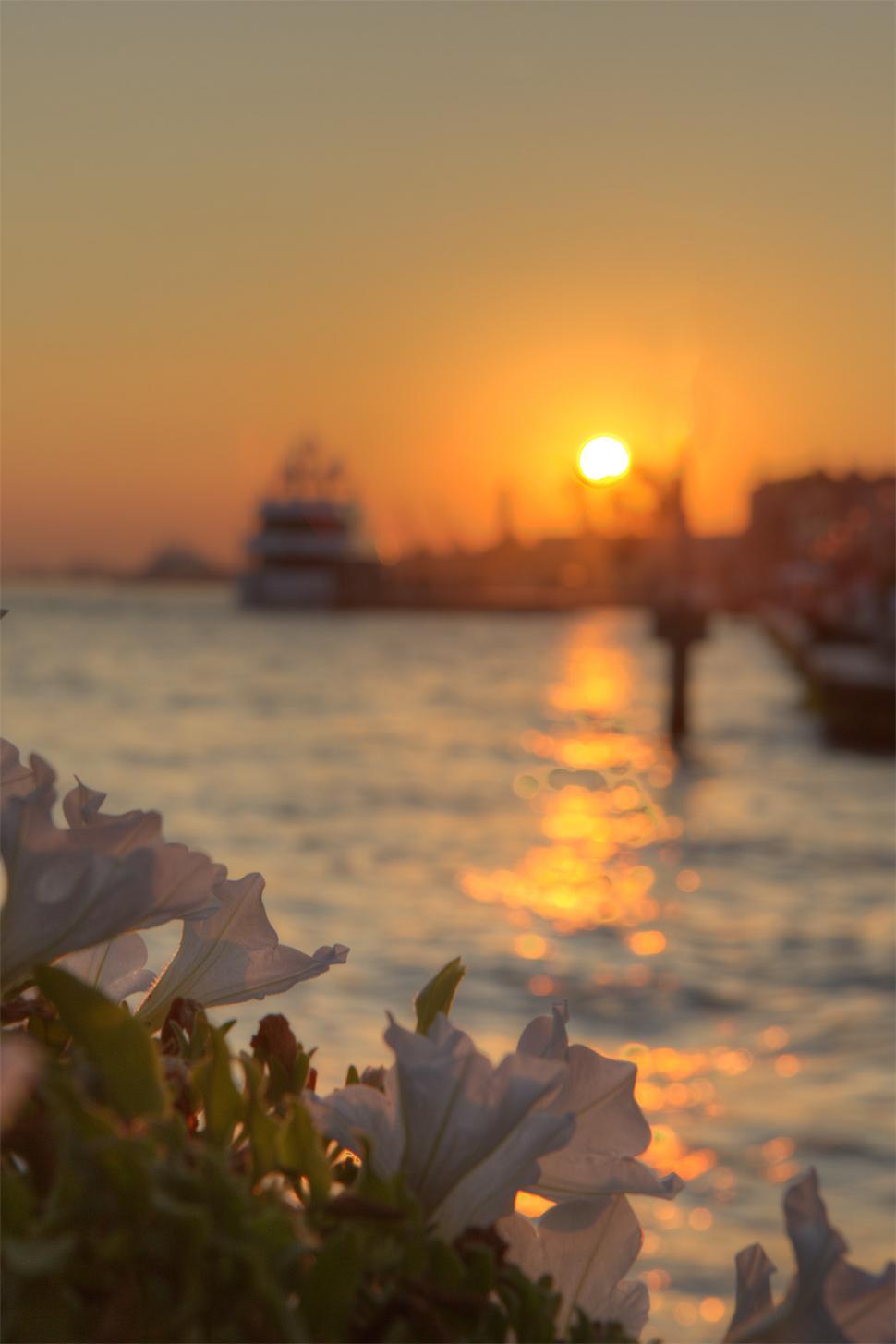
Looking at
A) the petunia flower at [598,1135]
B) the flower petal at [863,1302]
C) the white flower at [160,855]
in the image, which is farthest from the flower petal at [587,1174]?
the white flower at [160,855]

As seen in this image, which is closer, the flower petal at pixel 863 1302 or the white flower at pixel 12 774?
the flower petal at pixel 863 1302

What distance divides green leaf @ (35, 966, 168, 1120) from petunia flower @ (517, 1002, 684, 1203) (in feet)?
0.70

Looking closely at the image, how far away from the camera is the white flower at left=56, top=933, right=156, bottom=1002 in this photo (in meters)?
0.88

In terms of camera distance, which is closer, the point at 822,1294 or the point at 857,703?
the point at 822,1294

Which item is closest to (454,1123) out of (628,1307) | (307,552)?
(628,1307)

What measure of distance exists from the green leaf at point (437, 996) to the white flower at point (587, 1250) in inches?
4.4

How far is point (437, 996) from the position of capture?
0.85 metres

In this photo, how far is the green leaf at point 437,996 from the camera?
0.85m

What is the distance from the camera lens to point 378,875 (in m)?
16.9

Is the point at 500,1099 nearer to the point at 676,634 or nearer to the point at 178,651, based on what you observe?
the point at 676,634

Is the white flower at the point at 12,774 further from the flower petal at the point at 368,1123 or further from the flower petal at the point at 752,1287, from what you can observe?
the flower petal at the point at 752,1287

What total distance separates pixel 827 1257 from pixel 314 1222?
223 mm

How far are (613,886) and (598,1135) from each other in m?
16.4

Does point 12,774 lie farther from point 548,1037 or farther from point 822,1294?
point 822,1294
